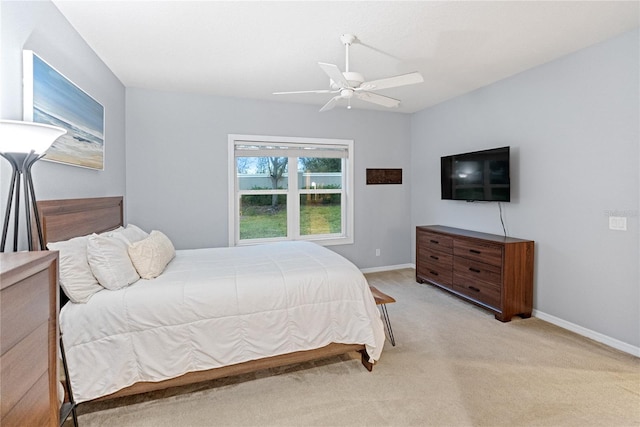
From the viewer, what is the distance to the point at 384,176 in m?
5.16

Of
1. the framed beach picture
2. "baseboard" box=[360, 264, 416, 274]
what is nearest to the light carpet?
the framed beach picture

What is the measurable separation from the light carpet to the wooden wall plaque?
2.76 metres

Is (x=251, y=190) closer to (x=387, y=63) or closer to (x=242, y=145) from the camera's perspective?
(x=242, y=145)

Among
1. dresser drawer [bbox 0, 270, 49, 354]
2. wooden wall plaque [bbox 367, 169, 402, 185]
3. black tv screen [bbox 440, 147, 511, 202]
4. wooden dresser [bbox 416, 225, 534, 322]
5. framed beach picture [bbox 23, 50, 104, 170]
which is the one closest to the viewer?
dresser drawer [bbox 0, 270, 49, 354]

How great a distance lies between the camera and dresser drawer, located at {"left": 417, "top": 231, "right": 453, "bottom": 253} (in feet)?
13.0

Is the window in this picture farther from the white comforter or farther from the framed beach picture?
the white comforter

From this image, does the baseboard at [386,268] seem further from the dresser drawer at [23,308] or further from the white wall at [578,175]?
the dresser drawer at [23,308]

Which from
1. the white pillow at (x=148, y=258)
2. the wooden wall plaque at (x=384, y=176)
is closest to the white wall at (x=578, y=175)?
the wooden wall plaque at (x=384, y=176)

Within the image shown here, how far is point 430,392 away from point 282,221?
3.15 metres

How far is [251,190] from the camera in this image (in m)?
4.59

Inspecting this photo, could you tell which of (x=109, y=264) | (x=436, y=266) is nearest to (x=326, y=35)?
(x=109, y=264)

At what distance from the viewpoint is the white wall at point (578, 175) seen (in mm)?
2607

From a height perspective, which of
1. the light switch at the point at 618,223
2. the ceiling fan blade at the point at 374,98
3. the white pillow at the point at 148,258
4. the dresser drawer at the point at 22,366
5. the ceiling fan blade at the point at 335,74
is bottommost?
the dresser drawer at the point at 22,366

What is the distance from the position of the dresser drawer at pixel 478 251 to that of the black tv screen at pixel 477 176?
0.56 m
